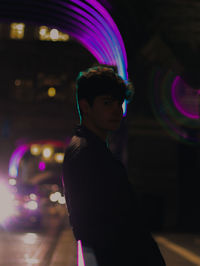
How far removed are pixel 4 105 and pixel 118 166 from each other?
122 feet

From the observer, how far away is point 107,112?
2756mm

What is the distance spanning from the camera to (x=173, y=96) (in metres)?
24.9

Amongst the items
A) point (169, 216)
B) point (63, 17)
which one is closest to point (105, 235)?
point (63, 17)

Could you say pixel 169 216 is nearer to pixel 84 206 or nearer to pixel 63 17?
pixel 63 17

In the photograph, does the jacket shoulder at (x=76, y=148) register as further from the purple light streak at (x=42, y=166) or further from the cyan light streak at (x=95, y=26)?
the purple light streak at (x=42, y=166)

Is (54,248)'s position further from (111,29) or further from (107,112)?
(107,112)

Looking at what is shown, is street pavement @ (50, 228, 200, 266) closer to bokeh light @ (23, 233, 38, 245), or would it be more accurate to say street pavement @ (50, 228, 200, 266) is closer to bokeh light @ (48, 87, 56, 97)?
bokeh light @ (23, 233, 38, 245)

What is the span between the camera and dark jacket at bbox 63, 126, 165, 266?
8.17ft

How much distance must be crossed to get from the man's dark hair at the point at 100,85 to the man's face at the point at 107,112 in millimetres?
23

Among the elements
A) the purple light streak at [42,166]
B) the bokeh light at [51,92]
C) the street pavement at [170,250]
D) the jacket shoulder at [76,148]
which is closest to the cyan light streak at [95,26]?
the street pavement at [170,250]

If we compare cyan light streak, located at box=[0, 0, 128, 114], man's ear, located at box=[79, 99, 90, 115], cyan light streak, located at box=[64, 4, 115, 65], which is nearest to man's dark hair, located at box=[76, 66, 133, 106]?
man's ear, located at box=[79, 99, 90, 115]

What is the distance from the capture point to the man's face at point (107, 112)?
2.75 meters

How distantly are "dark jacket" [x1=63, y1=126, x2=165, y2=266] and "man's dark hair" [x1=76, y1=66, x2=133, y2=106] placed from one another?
1.00 ft

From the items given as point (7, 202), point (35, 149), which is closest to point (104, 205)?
point (7, 202)
